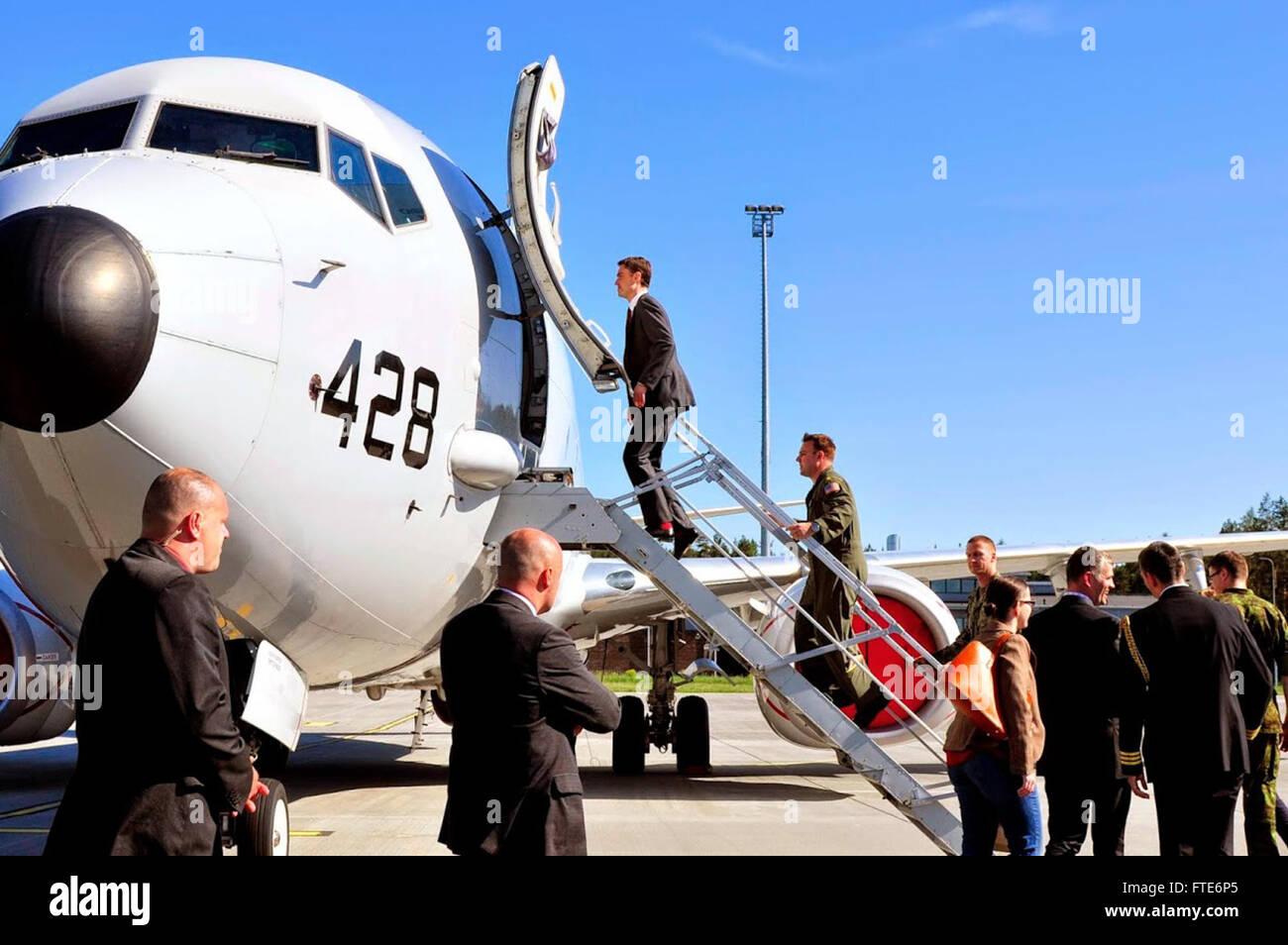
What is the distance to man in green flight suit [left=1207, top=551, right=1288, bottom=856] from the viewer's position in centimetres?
570

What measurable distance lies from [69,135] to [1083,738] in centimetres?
562

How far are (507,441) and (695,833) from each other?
9.55 feet

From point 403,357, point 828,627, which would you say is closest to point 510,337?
point 403,357

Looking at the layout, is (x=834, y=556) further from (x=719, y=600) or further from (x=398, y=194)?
(x=398, y=194)

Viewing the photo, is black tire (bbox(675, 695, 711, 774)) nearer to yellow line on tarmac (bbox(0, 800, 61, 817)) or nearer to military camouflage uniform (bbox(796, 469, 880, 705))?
military camouflage uniform (bbox(796, 469, 880, 705))

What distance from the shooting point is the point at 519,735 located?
3.24 m

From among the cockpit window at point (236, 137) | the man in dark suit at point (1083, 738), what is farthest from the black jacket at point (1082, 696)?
the cockpit window at point (236, 137)

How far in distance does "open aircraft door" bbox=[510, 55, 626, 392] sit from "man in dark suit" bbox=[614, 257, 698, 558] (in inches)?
8.4

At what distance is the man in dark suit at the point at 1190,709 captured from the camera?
4945 mm

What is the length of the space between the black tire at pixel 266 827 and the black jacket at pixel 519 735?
7.23 feet

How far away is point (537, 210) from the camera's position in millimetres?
7016

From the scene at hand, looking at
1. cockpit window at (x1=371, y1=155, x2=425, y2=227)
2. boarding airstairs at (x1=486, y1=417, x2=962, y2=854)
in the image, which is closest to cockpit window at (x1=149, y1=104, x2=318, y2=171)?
cockpit window at (x1=371, y1=155, x2=425, y2=227)

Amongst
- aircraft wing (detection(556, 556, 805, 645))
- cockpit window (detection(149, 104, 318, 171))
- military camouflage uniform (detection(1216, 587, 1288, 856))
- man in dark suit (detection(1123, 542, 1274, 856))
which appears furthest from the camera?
aircraft wing (detection(556, 556, 805, 645))
